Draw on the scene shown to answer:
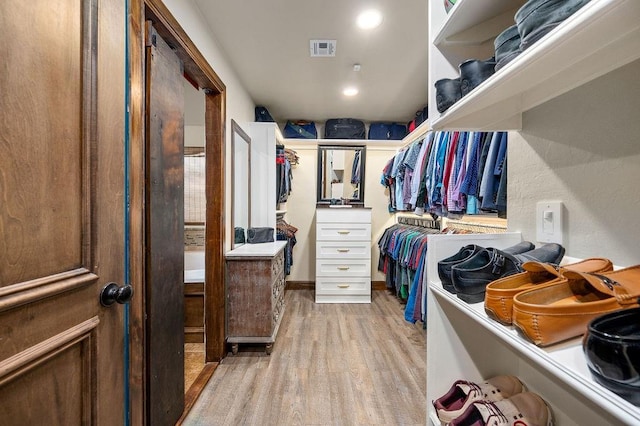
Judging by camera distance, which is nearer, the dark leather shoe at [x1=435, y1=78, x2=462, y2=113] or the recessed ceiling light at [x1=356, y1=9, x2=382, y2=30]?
the dark leather shoe at [x1=435, y1=78, x2=462, y2=113]

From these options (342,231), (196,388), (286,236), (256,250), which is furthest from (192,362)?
(342,231)

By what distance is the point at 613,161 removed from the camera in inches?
26.9

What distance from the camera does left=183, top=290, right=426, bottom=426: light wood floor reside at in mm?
1541

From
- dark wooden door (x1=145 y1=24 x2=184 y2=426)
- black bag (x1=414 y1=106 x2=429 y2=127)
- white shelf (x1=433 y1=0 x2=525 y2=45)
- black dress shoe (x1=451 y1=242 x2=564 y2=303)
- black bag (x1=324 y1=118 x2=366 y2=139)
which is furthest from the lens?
black bag (x1=324 y1=118 x2=366 y2=139)

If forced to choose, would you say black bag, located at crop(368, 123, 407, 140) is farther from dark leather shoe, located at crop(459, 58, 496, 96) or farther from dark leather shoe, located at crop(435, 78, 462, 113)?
dark leather shoe, located at crop(459, 58, 496, 96)

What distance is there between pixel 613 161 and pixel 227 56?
2.43m

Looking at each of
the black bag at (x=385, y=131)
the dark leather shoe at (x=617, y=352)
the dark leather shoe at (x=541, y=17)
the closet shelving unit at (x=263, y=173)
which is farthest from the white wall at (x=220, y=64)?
the dark leather shoe at (x=617, y=352)

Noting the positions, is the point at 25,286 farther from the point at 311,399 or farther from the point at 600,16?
the point at 311,399

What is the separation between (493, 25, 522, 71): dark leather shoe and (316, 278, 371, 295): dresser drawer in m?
2.95

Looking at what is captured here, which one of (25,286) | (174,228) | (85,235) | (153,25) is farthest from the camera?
(174,228)

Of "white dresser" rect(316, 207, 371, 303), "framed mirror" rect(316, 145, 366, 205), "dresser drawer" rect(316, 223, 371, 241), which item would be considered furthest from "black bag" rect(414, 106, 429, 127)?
"dresser drawer" rect(316, 223, 371, 241)

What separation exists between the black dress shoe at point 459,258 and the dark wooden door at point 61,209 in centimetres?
102

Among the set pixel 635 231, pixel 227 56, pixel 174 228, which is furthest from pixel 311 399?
pixel 227 56

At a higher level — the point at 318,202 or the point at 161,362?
the point at 318,202
